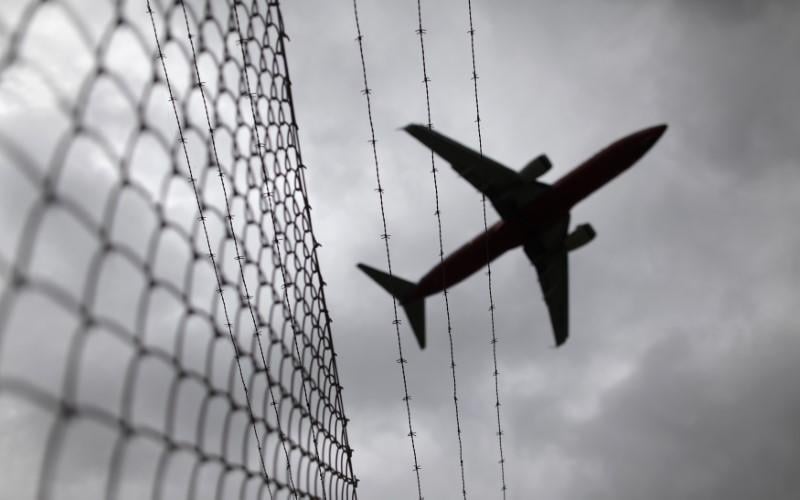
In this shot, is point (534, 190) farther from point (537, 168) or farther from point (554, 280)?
point (554, 280)

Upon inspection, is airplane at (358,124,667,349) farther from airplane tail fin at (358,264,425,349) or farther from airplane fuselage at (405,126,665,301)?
airplane tail fin at (358,264,425,349)

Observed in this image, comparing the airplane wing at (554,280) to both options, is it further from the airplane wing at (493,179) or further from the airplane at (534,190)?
the airplane wing at (493,179)

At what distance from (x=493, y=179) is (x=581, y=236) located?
2.93 m

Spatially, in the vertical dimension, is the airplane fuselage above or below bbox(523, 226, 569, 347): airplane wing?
above

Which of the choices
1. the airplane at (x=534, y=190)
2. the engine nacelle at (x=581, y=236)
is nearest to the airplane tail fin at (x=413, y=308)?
the airplane at (x=534, y=190)

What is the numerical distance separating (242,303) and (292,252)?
2304mm

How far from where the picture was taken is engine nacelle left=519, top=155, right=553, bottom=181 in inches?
686

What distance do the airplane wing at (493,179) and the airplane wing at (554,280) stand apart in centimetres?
142

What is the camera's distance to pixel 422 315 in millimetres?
21109

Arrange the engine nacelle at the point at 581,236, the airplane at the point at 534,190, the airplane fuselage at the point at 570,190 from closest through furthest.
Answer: the airplane at the point at 534,190 → the airplane fuselage at the point at 570,190 → the engine nacelle at the point at 581,236

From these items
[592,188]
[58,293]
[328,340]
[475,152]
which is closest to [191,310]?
[58,293]

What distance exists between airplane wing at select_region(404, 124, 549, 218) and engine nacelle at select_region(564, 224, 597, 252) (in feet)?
5.77

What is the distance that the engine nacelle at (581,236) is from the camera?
1852 centimetres

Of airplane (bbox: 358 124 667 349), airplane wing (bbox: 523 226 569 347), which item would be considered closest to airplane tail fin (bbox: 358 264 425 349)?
airplane (bbox: 358 124 667 349)
